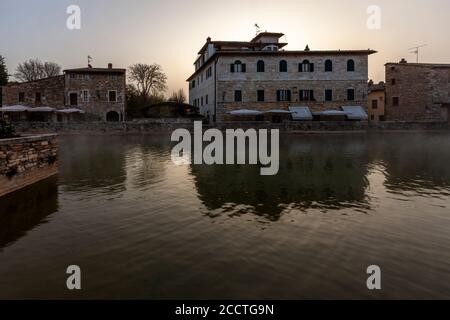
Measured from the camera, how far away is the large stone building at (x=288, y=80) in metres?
43.7

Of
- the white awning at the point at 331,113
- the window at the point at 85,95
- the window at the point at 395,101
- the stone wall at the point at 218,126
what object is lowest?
the stone wall at the point at 218,126

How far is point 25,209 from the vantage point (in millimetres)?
9117

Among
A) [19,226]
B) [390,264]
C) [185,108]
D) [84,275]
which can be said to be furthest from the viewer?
[185,108]

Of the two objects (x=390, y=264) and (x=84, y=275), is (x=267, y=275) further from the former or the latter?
(x=84, y=275)

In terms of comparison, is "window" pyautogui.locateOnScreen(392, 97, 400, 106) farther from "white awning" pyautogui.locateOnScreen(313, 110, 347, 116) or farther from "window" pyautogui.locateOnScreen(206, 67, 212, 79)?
"window" pyautogui.locateOnScreen(206, 67, 212, 79)

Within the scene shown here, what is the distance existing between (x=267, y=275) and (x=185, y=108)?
50618 millimetres

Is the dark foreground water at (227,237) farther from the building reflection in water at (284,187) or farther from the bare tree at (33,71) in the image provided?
the bare tree at (33,71)

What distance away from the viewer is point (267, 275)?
5.49 meters

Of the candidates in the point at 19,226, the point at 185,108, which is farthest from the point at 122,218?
the point at 185,108

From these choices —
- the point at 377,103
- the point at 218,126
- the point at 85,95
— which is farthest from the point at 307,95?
the point at 85,95

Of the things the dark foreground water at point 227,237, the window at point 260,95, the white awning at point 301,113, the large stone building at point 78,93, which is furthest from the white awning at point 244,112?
the dark foreground water at point 227,237

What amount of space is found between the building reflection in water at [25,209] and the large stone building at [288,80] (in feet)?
111

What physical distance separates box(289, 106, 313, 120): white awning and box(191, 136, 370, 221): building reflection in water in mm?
24725
